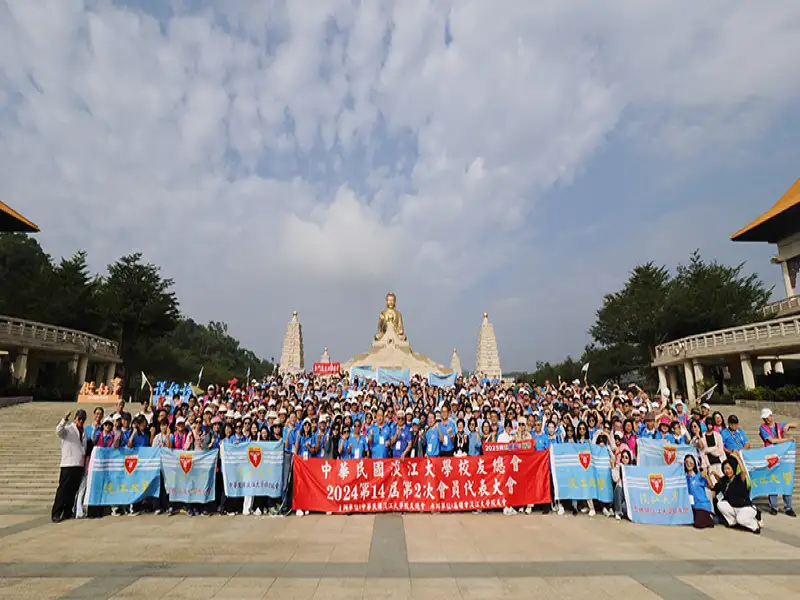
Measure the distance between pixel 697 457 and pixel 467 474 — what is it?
143 inches

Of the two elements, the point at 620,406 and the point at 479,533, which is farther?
the point at 620,406

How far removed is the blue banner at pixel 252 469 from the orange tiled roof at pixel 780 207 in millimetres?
32721

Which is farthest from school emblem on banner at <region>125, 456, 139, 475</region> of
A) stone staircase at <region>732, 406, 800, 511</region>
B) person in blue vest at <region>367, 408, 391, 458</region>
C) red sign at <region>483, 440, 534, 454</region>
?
stone staircase at <region>732, 406, 800, 511</region>

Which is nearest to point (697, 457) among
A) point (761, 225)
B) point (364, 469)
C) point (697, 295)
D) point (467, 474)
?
point (467, 474)

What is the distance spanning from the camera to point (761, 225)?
3030 cm

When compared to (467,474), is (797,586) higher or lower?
lower

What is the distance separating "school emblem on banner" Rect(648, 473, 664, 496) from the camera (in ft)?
24.0

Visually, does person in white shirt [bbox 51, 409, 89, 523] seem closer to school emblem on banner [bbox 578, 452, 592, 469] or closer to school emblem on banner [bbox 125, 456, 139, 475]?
school emblem on banner [bbox 125, 456, 139, 475]

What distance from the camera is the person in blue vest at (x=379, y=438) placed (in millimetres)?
8820

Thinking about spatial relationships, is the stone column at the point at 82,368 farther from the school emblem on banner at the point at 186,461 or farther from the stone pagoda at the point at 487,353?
the stone pagoda at the point at 487,353

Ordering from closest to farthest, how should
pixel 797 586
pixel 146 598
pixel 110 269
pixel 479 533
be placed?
pixel 146 598 → pixel 797 586 → pixel 479 533 → pixel 110 269

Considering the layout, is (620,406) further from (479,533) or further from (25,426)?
(25,426)

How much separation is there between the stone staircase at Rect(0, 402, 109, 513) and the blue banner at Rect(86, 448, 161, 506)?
168 centimetres

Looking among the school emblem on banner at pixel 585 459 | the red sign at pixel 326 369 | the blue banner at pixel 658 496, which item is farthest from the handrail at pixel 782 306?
the school emblem on banner at pixel 585 459
